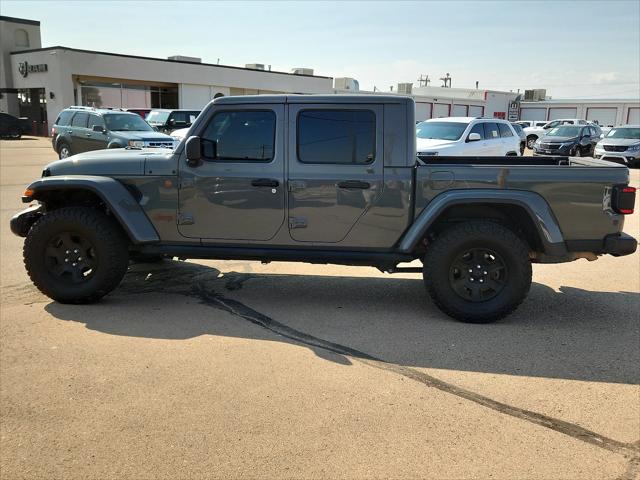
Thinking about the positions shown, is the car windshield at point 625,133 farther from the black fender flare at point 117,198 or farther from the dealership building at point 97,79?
the black fender flare at point 117,198

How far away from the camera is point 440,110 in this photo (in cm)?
5250

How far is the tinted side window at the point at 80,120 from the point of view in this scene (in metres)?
17.5

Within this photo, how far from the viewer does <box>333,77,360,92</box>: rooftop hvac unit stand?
170 feet

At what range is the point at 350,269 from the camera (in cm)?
697

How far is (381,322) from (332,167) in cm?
148

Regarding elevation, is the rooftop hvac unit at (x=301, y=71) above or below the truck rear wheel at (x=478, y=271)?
above

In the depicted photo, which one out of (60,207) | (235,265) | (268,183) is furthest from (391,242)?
(60,207)

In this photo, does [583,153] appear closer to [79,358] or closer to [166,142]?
[166,142]

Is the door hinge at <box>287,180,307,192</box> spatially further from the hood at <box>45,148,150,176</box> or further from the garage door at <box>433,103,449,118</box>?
the garage door at <box>433,103,449,118</box>

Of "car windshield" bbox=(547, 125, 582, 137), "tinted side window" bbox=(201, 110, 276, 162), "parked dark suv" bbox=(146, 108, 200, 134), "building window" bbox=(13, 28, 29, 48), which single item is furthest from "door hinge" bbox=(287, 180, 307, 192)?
"building window" bbox=(13, 28, 29, 48)

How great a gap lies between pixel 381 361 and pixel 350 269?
109 inches

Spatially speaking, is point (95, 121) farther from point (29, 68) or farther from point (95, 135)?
point (29, 68)

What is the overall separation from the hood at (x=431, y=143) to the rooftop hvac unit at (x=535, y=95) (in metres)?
52.6

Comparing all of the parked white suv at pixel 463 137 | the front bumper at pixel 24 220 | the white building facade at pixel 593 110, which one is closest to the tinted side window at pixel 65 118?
the parked white suv at pixel 463 137
